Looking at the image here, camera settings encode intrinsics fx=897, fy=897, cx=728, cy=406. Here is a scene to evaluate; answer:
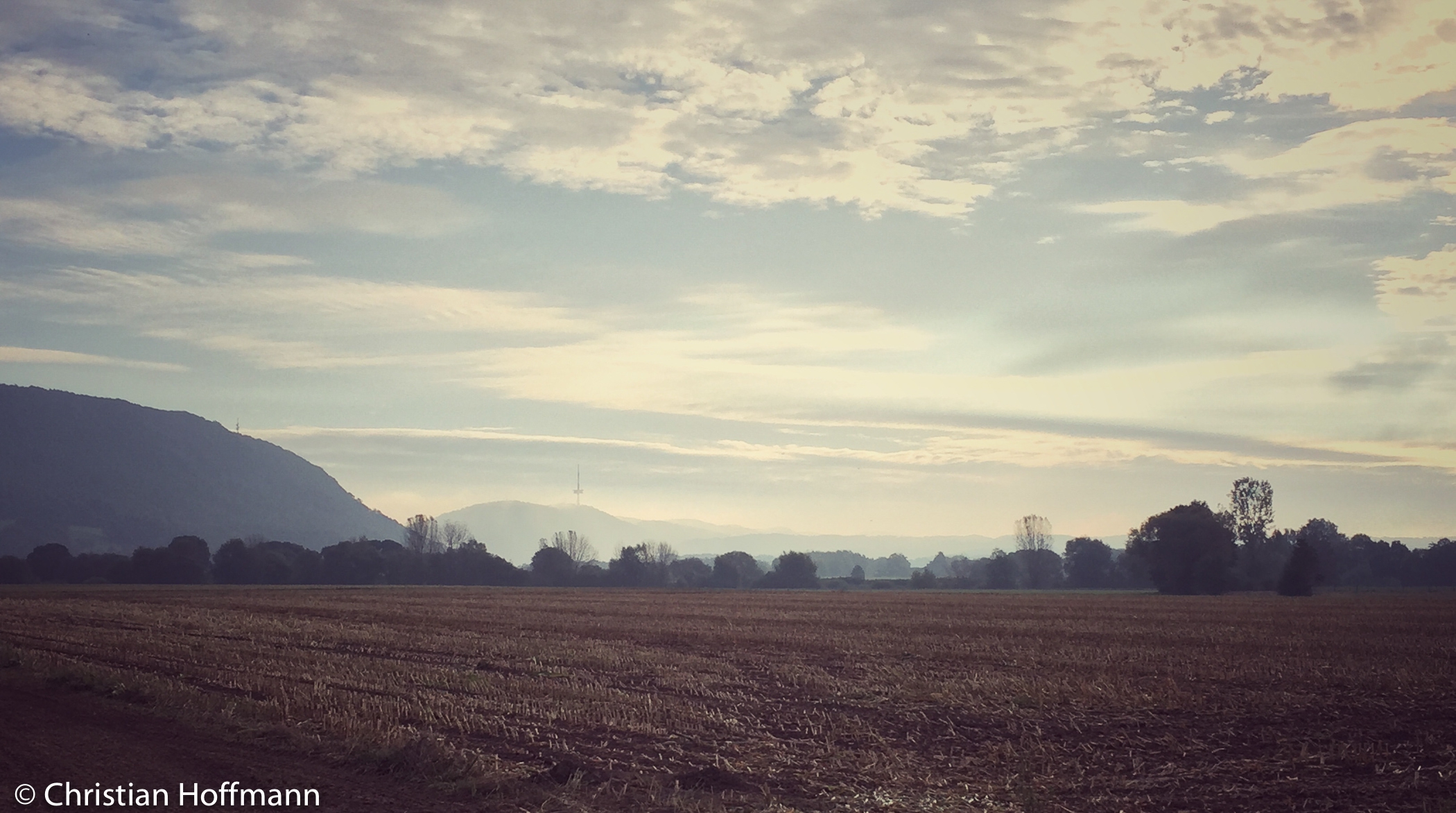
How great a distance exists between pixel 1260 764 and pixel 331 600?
5856 centimetres

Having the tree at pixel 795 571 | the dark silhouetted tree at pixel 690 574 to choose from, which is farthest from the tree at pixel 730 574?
the tree at pixel 795 571

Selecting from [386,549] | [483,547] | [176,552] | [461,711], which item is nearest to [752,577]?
[483,547]

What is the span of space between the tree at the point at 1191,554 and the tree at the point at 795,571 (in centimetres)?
5446

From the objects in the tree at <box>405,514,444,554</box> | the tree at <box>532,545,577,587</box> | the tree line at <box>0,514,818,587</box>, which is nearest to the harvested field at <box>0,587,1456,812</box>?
the tree line at <box>0,514,818,587</box>

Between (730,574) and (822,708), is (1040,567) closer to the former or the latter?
(730,574)

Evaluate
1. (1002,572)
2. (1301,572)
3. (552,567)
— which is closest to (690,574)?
(552,567)

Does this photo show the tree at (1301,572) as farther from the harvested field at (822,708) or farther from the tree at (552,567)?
the tree at (552,567)

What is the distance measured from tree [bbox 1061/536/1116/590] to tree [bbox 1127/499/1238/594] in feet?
113

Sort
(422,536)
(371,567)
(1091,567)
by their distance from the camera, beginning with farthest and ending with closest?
1. (422,536)
2. (1091,567)
3. (371,567)

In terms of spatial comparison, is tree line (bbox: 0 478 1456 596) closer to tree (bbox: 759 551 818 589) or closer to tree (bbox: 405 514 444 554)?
tree (bbox: 759 551 818 589)

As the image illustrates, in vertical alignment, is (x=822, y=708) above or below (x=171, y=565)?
above

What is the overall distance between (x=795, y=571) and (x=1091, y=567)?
45362 millimetres

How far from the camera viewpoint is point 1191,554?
98125 millimetres

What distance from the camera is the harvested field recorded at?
1162 cm
